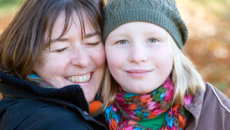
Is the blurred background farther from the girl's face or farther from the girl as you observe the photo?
the girl's face

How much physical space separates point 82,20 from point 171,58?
40.1 inches

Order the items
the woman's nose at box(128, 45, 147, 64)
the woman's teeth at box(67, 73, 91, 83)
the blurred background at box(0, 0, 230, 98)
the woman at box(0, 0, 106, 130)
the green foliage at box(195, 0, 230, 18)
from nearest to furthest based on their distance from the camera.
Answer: the woman at box(0, 0, 106, 130), the woman's nose at box(128, 45, 147, 64), the woman's teeth at box(67, 73, 91, 83), the blurred background at box(0, 0, 230, 98), the green foliage at box(195, 0, 230, 18)

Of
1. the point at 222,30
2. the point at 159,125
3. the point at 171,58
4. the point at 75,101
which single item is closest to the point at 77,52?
the point at 75,101

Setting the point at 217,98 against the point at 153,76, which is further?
the point at 217,98

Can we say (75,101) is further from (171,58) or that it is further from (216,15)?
(216,15)

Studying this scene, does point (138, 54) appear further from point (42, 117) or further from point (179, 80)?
point (42, 117)

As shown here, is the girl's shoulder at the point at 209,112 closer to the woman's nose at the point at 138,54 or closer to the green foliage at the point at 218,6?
the woman's nose at the point at 138,54

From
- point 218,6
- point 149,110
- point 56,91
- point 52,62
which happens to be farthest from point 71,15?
point 218,6

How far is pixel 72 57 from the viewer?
8.09ft

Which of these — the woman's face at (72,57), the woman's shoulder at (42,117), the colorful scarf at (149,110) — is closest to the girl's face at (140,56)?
the colorful scarf at (149,110)

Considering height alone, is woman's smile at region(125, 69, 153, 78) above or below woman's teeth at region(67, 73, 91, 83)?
above

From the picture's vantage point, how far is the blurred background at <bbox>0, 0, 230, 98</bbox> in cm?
582

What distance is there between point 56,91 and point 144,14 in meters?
1.14

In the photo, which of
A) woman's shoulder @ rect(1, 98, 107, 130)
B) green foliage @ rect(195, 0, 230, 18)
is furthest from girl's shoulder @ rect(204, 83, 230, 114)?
green foliage @ rect(195, 0, 230, 18)
